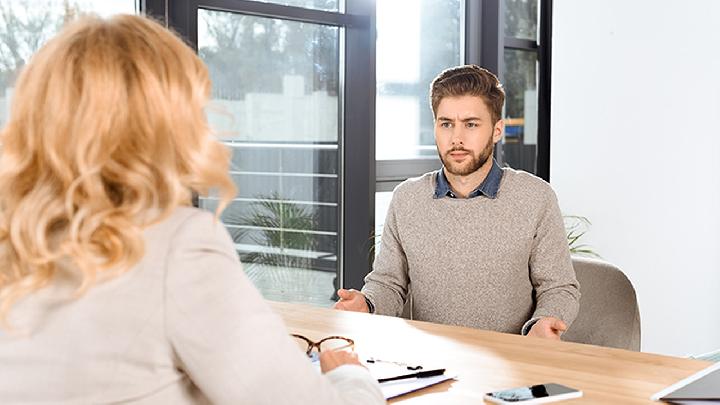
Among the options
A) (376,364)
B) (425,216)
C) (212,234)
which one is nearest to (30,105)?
(212,234)

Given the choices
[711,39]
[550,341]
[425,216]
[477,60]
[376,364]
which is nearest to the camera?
[376,364]

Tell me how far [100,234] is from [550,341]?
1.29 metres

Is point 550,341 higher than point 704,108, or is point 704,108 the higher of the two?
point 704,108

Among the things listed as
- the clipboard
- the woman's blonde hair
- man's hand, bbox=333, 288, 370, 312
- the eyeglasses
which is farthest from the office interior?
the woman's blonde hair

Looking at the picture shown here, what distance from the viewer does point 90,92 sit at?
1136mm

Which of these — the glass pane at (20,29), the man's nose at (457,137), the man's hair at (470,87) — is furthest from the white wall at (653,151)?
the glass pane at (20,29)

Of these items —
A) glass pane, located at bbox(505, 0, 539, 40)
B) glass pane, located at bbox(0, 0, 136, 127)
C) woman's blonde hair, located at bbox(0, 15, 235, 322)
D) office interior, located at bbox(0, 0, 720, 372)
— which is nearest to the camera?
woman's blonde hair, located at bbox(0, 15, 235, 322)

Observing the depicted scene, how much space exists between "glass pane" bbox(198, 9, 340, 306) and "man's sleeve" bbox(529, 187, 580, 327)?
4.85 ft

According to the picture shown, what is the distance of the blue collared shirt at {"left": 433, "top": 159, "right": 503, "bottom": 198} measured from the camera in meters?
2.95

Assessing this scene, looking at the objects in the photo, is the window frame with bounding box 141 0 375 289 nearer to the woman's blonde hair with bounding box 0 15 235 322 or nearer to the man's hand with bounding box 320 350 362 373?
the man's hand with bounding box 320 350 362 373

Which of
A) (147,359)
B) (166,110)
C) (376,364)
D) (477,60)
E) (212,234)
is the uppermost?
(477,60)

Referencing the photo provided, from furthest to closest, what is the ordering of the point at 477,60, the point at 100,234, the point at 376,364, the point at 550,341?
1. the point at 477,60
2. the point at 550,341
3. the point at 376,364
4. the point at 100,234

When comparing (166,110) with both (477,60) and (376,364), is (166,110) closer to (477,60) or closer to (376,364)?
(376,364)

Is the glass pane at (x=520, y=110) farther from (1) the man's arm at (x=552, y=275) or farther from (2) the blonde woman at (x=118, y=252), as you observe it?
(2) the blonde woman at (x=118, y=252)
